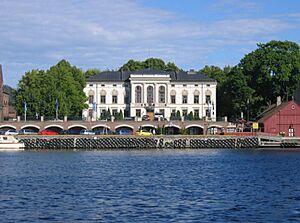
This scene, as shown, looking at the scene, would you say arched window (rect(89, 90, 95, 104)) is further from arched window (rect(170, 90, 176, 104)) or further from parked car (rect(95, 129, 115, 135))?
parked car (rect(95, 129, 115, 135))

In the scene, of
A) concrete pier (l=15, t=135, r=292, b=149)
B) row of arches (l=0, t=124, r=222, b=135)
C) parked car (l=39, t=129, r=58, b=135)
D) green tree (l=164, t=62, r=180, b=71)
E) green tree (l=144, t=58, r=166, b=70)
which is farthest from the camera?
green tree (l=164, t=62, r=180, b=71)

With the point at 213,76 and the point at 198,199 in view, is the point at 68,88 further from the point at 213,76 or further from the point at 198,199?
the point at 198,199

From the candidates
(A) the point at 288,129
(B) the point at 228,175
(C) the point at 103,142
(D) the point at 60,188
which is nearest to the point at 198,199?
(D) the point at 60,188

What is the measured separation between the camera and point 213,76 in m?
158

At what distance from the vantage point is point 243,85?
121 m

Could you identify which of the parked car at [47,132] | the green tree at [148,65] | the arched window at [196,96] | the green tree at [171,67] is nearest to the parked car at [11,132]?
the parked car at [47,132]

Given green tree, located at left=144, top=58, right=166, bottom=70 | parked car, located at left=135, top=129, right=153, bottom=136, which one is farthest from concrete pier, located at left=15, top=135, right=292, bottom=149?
green tree, located at left=144, top=58, right=166, bottom=70

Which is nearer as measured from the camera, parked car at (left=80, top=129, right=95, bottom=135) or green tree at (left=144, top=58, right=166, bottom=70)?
parked car at (left=80, top=129, right=95, bottom=135)

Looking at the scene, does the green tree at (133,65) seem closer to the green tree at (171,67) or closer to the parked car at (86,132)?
the green tree at (171,67)

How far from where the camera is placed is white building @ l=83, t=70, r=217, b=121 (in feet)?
462

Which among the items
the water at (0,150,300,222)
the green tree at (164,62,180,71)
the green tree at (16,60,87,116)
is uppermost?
the green tree at (164,62,180,71)

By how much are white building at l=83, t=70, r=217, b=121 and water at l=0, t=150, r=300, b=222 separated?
71256 mm

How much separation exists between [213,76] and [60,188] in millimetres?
115519

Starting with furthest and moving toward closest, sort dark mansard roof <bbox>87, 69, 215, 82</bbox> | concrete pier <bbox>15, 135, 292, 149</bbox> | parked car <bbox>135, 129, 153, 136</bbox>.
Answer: dark mansard roof <bbox>87, 69, 215, 82</bbox> < parked car <bbox>135, 129, 153, 136</bbox> < concrete pier <bbox>15, 135, 292, 149</bbox>
